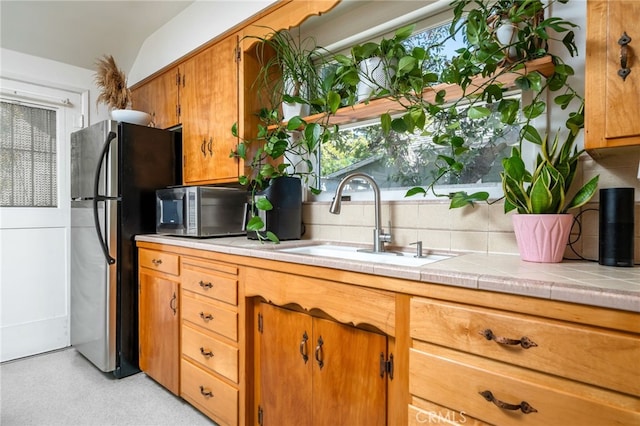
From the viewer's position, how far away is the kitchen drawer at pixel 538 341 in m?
0.69

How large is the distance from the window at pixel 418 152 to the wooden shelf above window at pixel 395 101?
0.51ft

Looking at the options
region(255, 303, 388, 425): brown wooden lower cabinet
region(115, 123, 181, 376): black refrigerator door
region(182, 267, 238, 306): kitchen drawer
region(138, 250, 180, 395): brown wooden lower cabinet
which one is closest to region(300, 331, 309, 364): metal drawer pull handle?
region(255, 303, 388, 425): brown wooden lower cabinet

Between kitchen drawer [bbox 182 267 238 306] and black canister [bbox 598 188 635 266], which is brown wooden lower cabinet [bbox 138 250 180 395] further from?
black canister [bbox 598 188 635 266]

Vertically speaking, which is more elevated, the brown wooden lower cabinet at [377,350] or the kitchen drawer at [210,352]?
the brown wooden lower cabinet at [377,350]

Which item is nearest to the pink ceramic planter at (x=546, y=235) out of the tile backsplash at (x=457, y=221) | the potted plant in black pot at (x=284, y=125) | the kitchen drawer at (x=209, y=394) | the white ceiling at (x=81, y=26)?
the tile backsplash at (x=457, y=221)

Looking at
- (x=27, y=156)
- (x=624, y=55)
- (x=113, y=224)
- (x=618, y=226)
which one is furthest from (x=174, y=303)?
(x=624, y=55)

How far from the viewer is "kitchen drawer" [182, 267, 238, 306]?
1.56 meters

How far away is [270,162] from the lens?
6.89ft

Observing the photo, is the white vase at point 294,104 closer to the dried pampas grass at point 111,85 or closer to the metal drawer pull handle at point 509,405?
the dried pampas grass at point 111,85

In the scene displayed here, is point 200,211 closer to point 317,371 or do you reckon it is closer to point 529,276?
point 317,371

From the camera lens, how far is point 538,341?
780 mm

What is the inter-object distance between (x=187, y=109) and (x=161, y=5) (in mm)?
845

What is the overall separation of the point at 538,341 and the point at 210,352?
1408mm

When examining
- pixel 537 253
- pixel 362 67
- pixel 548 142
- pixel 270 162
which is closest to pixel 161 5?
pixel 270 162
